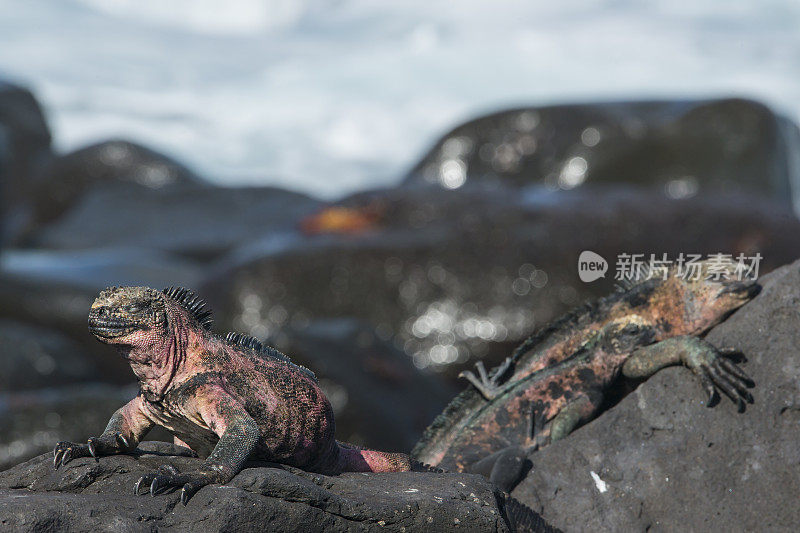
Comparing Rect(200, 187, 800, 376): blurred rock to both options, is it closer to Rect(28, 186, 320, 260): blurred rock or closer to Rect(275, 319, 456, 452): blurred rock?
Rect(275, 319, 456, 452): blurred rock

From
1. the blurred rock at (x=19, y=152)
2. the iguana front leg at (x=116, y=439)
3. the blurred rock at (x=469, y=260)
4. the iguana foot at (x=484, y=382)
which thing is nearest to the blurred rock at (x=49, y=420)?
the blurred rock at (x=469, y=260)

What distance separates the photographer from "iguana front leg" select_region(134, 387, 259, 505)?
361cm

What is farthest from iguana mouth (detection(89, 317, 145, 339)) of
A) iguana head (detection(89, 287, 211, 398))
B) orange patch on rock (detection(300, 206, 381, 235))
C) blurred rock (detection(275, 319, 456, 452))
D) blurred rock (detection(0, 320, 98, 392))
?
orange patch on rock (detection(300, 206, 381, 235))

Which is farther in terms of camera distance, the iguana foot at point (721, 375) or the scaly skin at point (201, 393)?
the iguana foot at point (721, 375)

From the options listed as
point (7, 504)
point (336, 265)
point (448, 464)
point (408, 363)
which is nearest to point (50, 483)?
point (7, 504)

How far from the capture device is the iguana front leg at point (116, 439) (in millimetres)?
3916

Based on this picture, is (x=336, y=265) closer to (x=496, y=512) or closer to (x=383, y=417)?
(x=383, y=417)

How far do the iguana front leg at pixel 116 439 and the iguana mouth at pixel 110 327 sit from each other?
1.20 feet

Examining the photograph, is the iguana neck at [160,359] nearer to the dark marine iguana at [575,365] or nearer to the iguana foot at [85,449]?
the iguana foot at [85,449]

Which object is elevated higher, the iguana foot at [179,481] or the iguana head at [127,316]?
the iguana head at [127,316]

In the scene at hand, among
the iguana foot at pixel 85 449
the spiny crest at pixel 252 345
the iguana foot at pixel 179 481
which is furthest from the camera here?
the spiny crest at pixel 252 345

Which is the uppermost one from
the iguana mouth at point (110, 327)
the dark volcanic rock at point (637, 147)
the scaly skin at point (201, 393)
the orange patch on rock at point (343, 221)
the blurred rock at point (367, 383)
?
the iguana mouth at point (110, 327)

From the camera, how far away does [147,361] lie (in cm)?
392

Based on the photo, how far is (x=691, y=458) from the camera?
4855mm
